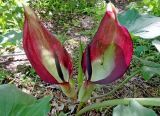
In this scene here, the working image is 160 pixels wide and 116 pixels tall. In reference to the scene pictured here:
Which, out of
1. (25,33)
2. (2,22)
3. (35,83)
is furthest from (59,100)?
(25,33)

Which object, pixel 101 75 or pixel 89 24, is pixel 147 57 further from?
pixel 101 75

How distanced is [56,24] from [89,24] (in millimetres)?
160

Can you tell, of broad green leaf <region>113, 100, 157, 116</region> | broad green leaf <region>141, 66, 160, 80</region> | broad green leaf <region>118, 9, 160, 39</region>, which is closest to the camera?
broad green leaf <region>113, 100, 157, 116</region>

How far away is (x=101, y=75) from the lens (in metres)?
0.67

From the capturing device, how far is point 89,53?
64 cm

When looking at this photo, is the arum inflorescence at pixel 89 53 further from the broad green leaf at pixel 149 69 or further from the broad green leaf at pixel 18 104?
the broad green leaf at pixel 149 69

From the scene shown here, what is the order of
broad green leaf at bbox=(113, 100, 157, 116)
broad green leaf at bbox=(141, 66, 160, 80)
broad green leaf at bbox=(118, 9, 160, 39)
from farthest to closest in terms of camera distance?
1. broad green leaf at bbox=(141, 66, 160, 80)
2. broad green leaf at bbox=(118, 9, 160, 39)
3. broad green leaf at bbox=(113, 100, 157, 116)

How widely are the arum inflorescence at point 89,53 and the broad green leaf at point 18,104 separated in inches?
2.7

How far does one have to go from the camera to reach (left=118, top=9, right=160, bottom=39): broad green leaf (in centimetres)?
71

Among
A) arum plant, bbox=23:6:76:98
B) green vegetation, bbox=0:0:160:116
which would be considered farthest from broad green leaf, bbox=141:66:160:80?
arum plant, bbox=23:6:76:98

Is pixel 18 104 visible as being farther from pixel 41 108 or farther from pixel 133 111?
pixel 133 111

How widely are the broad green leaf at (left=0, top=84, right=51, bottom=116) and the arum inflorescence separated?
0.07 meters

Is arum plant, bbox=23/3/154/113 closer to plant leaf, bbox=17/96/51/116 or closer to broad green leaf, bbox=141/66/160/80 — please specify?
plant leaf, bbox=17/96/51/116

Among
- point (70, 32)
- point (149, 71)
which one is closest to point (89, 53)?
point (149, 71)
